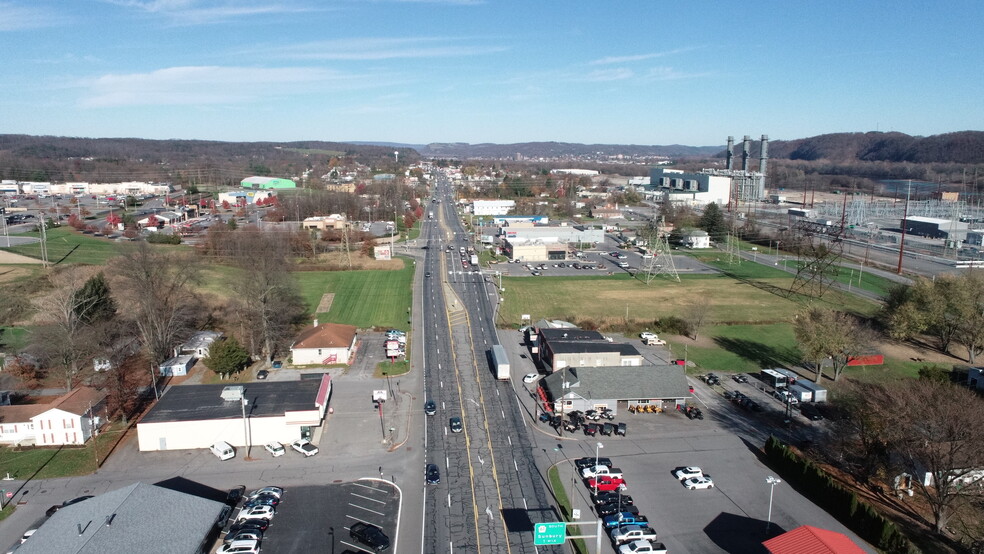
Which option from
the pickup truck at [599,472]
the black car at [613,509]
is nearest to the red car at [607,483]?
the pickup truck at [599,472]

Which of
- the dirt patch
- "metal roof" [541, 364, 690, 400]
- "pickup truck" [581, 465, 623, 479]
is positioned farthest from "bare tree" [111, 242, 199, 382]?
"pickup truck" [581, 465, 623, 479]

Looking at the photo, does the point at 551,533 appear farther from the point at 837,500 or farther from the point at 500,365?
the point at 500,365

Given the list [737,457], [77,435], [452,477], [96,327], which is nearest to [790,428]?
[737,457]

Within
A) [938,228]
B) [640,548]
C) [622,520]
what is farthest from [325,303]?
[938,228]

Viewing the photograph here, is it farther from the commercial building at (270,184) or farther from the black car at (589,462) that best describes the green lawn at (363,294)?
the commercial building at (270,184)

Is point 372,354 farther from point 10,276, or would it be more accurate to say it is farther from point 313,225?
point 313,225

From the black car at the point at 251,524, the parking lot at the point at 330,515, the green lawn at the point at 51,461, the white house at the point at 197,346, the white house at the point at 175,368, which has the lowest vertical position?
the parking lot at the point at 330,515
